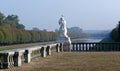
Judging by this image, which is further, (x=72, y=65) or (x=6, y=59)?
(x=72, y=65)

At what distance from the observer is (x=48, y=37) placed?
474 ft

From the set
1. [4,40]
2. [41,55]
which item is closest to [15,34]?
[4,40]

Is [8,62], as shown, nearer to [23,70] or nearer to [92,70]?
[23,70]

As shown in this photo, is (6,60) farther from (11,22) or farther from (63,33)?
(11,22)

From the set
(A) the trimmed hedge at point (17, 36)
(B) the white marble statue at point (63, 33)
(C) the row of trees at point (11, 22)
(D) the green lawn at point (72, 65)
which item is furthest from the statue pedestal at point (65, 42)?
(C) the row of trees at point (11, 22)

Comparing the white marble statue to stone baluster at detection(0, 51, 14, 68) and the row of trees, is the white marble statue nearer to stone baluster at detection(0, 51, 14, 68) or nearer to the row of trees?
stone baluster at detection(0, 51, 14, 68)

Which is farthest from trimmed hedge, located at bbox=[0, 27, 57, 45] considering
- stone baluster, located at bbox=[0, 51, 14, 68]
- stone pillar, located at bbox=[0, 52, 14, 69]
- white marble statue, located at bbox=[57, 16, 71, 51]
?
stone baluster, located at bbox=[0, 51, 14, 68]

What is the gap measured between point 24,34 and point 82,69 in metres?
89.4

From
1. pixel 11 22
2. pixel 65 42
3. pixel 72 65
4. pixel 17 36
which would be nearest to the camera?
pixel 72 65

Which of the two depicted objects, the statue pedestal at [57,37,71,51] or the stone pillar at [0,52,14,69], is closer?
the stone pillar at [0,52,14,69]

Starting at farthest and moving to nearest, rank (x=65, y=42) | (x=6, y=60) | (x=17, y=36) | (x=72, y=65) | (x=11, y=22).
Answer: (x=11, y=22)
(x=17, y=36)
(x=65, y=42)
(x=72, y=65)
(x=6, y=60)

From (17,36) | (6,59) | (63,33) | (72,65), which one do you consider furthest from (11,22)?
(6,59)

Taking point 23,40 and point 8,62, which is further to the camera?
point 23,40

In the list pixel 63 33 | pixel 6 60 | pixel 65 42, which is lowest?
pixel 6 60
